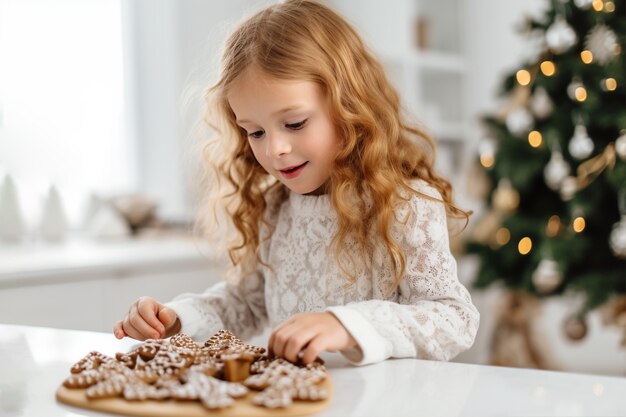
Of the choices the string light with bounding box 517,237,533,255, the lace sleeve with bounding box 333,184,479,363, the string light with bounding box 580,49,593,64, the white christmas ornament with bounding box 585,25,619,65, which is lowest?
the string light with bounding box 517,237,533,255

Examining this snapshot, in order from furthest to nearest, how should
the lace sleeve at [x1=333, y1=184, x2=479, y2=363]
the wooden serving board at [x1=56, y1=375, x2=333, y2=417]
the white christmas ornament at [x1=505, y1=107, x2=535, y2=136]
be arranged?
the white christmas ornament at [x1=505, y1=107, x2=535, y2=136], the lace sleeve at [x1=333, y1=184, x2=479, y2=363], the wooden serving board at [x1=56, y1=375, x2=333, y2=417]

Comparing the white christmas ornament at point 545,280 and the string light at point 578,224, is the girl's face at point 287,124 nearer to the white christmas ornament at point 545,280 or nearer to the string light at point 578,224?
the string light at point 578,224

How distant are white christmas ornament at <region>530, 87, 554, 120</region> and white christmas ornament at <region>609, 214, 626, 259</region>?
47 cm

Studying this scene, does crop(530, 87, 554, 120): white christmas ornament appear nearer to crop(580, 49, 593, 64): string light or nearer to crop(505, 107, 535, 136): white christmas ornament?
crop(505, 107, 535, 136): white christmas ornament

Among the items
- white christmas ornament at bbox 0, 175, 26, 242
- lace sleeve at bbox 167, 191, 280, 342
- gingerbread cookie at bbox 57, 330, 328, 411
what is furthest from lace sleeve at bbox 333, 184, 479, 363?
white christmas ornament at bbox 0, 175, 26, 242

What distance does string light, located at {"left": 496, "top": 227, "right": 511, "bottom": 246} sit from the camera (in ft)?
9.04

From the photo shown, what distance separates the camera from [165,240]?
2678 mm

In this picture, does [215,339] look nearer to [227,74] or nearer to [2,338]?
[2,338]

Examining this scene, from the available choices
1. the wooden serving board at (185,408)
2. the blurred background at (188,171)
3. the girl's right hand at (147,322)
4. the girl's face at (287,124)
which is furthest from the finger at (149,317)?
the blurred background at (188,171)

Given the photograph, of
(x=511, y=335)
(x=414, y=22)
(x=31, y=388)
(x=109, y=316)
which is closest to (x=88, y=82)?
(x=109, y=316)

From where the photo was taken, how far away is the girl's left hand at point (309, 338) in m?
0.74

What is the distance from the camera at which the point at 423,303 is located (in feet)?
3.12

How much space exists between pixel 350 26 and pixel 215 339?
564 mm

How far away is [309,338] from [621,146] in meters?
2.00
